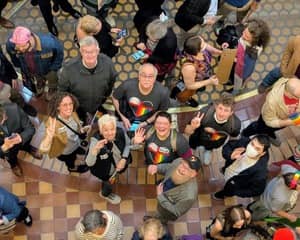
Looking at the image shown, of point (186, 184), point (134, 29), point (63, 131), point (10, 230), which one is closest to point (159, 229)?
point (186, 184)

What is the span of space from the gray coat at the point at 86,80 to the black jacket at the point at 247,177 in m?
1.51

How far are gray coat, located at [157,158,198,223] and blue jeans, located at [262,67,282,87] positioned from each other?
1919 mm

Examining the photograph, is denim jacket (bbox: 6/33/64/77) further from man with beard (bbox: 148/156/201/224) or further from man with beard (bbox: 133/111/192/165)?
man with beard (bbox: 148/156/201/224)

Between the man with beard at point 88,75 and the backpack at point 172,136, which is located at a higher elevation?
the man with beard at point 88,75

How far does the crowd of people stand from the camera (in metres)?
5.58

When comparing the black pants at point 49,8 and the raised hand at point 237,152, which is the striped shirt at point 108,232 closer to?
the raised hand at point 237,152

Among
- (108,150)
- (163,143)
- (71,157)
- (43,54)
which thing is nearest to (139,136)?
(163,143)

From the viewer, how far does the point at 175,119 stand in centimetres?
713

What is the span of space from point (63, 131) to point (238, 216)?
1.99m

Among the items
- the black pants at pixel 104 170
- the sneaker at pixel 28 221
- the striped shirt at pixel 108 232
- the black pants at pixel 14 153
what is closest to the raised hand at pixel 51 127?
the black pants at pixel 104 170

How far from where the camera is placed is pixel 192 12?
6.58 metres

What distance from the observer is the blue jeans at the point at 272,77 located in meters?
6.86

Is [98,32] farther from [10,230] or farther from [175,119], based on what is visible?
[10,230]

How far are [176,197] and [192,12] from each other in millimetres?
2286
